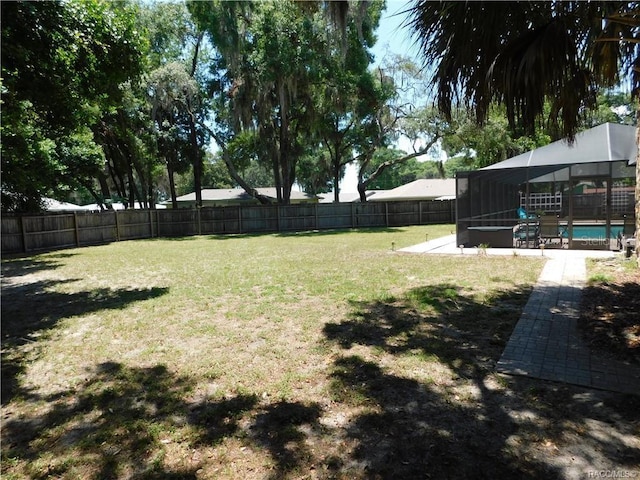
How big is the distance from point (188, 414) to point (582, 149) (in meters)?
12.0

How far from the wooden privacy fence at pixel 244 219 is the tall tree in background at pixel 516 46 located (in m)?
18.5

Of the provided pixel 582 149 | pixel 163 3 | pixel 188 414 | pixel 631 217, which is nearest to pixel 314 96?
pixel 163 3

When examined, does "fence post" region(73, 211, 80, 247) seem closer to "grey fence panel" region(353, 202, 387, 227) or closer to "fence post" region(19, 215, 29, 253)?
"fence post" region(19, 215, 29, 253)

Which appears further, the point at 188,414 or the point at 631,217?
the point at 631,217

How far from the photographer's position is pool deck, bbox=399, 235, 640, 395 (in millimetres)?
3414

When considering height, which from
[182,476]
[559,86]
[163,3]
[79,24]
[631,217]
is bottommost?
[182,476]

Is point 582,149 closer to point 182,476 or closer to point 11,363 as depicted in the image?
point 182,476

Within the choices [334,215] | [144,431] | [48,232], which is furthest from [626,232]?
[48,232]

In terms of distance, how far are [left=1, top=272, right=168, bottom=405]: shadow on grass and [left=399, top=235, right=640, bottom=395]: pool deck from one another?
478 cm

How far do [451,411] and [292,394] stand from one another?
4.21 ft

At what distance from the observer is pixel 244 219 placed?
24688 millimetres

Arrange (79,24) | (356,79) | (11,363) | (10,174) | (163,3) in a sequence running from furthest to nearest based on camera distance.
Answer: (163,3) → (356,79) → (10,174) → (79,24) → (11,363)

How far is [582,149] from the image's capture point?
10.9 metres

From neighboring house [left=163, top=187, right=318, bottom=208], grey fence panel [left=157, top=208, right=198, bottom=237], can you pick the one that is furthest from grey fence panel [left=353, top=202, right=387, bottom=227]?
neighboring house [left=163, top=187, right=318, bottom=208]
